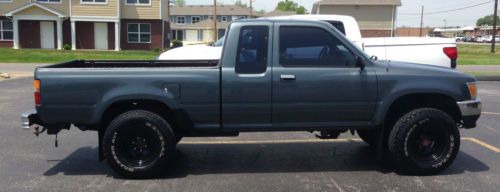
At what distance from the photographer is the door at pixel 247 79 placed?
5.62 metres

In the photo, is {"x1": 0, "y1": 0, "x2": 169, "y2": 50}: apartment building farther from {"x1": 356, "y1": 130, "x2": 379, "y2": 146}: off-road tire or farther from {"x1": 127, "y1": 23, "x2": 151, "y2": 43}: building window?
{"x1": 356, "y1": 130, "x2": 379, "y2": 146}: off-road tire

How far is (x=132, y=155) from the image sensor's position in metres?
5.75

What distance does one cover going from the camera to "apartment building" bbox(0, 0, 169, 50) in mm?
37688

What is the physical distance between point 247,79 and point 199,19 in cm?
8141

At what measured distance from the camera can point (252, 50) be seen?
577cm

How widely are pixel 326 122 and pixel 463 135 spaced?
3578mm

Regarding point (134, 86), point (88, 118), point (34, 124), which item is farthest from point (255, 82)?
point (34, 124)

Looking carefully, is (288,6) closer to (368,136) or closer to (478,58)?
(478,58)

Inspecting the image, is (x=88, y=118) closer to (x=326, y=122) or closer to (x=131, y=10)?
(x=326, y=122)

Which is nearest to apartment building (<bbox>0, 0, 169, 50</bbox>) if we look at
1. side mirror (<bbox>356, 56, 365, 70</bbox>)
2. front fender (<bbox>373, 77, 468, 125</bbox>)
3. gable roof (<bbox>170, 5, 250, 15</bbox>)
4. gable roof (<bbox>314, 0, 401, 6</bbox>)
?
gable roof (<bbox>314, 0, 401, 6</bbox>)

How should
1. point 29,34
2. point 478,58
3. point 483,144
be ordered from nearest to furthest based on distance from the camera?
1. point 483,144
2. point 478,58
3. point 29,34

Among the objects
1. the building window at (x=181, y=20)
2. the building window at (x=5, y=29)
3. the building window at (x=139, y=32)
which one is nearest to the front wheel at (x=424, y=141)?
the building window at (x=139, y=32)

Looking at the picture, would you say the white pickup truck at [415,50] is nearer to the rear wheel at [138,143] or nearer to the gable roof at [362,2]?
the rear wheel at [138,143]

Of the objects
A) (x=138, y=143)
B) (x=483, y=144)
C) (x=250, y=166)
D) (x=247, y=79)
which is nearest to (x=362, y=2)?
(x=483, y=144)
